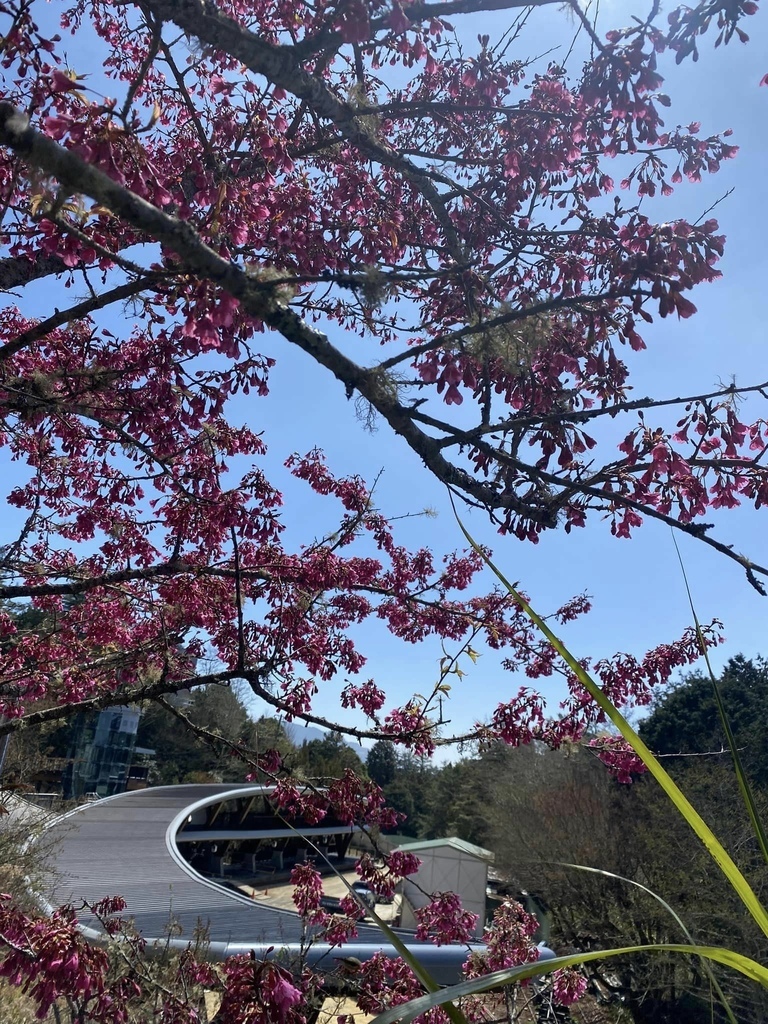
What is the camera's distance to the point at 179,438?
15.4 feet

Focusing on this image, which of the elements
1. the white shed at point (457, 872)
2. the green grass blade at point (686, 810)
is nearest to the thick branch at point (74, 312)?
the green grass blade at point (686, 810)

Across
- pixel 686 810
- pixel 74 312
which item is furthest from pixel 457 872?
pixel 686 810

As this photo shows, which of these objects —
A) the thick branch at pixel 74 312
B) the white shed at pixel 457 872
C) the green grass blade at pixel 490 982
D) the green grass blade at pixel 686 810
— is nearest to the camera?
the green grass blade at pixel 490 982

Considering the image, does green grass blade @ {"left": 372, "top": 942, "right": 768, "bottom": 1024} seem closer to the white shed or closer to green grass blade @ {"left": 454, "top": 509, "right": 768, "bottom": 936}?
green grass blade @ {"left": 454, "top": 509, "right": 768, "bottom": 936}

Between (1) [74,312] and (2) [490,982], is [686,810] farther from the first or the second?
(1) [74,312]

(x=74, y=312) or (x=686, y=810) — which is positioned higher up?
(x=74, y=312)

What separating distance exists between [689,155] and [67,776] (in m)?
30.9

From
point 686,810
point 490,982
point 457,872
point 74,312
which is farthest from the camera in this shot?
point 457,872

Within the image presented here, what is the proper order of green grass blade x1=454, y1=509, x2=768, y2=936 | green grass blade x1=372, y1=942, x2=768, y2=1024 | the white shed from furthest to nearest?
the white shed
green grass blade x1=454, y1=509, x2=768, y2=936
green grass blade x1=372, y1=942, x2=768, y2=1024

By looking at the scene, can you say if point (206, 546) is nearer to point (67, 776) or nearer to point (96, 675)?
point (96, 675)

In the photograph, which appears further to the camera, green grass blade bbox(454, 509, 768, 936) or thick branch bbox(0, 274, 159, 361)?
thick branch bbox(0, 274, 159, 361)

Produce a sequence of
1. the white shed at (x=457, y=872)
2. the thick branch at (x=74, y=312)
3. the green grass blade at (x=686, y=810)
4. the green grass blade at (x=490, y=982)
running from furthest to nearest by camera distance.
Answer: the white shed at (x=457, y=872) < the thick branch at (x=74, y=312) < the green grass blade at (x=686, y=810) < the green grass blade at (x=490, y=982)

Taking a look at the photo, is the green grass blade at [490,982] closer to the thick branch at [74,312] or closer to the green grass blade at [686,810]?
the green grass blade at [686,810]

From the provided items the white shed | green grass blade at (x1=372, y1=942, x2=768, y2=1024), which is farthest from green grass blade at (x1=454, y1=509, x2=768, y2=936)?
the white shed
